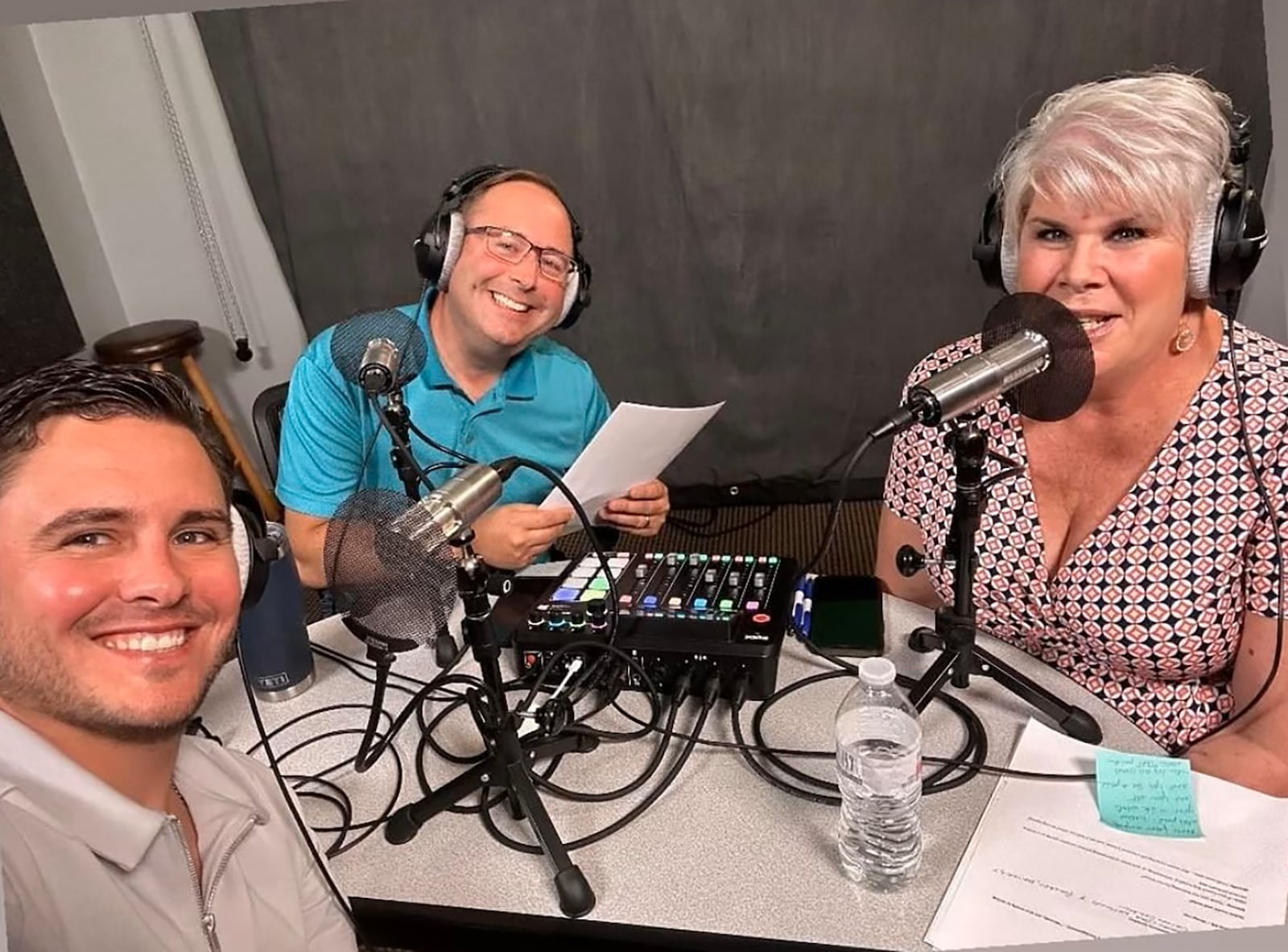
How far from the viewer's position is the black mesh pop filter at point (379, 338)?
881 millimetres

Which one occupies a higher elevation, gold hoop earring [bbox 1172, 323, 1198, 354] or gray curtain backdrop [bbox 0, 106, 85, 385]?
gray curtain backdrop [bbox 0, 106, 85, 385]

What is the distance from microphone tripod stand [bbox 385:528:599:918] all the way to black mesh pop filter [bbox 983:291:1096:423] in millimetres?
486

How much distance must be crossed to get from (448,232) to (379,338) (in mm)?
292

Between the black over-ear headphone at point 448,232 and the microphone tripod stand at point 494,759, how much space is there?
583mm

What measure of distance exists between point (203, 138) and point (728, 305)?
704 mm

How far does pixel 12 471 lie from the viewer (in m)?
0.55

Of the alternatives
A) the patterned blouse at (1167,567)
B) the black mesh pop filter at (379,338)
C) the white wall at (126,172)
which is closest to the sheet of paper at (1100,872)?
the patterned blouse at (1167,567)

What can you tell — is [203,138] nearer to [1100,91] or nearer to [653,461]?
[653,461]

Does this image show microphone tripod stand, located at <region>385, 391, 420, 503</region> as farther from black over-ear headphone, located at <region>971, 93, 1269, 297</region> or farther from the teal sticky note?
black over-ear headphone, located at <region>971, 93, 1269, 297</region>

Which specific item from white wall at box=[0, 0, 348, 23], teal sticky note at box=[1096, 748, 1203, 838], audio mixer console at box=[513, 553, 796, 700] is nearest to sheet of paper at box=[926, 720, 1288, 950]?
teal sticky note at box=[1096, 748, 1203, 838]

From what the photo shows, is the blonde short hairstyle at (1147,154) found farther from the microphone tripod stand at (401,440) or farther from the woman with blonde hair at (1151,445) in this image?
the microphone tripod stand at (401,440)

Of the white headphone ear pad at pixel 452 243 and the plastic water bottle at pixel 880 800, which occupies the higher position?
the white headphone ear pad at pixel 452 243

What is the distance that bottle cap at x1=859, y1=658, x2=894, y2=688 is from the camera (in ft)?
2.22

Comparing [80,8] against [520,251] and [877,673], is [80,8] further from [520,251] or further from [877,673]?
[877,673]
